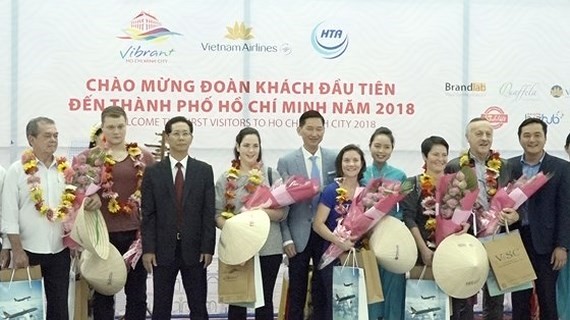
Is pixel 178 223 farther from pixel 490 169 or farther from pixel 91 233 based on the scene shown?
pixel 490 169

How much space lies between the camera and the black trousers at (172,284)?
13.0 feet

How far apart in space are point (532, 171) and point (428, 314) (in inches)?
44.4

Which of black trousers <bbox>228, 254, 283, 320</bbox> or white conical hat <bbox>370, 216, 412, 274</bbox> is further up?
white conical hat <bbox>370, 216, 412, 274</bbox>

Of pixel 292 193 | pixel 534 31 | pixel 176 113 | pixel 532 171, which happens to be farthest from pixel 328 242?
pixel 534 31

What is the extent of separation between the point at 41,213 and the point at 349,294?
1.76 meters

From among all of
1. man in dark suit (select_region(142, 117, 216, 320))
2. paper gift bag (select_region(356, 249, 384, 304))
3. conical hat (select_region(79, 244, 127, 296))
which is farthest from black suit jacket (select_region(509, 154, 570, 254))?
conical hat (select_region(79, 244, 127, 296))

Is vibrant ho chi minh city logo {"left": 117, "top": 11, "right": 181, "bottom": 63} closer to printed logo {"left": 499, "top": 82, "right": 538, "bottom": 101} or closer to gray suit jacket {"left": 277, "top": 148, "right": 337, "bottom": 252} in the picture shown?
gray suit jacket {"left": 277, "top": 148, "right": 337, "bottom": 252}

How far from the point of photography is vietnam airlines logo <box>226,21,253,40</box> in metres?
5.13

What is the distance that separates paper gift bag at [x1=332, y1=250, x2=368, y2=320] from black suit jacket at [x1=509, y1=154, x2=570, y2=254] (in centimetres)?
115

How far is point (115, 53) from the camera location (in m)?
5.07

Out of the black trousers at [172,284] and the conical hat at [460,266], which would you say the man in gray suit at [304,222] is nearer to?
the black trousers at [172,284]

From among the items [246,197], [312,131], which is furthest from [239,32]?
[246,197]

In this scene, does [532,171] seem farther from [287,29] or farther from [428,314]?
[287,29]

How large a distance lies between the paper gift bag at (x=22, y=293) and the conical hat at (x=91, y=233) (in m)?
0.27
